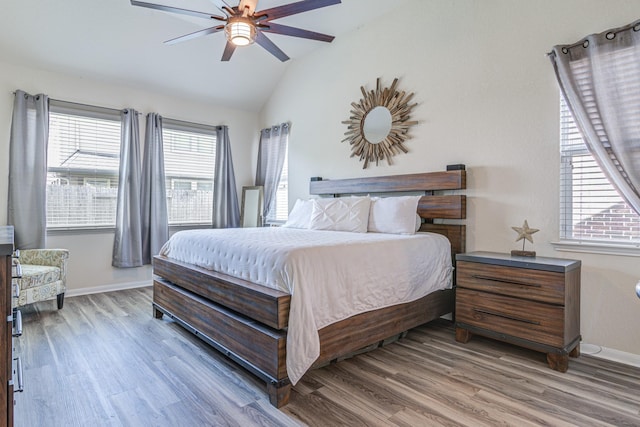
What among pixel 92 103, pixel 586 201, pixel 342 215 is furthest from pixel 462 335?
pixel 92 103

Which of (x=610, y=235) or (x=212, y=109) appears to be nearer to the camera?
(x=610, y=235)

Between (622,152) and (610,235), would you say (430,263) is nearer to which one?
(610,235)

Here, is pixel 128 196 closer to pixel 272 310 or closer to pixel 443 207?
pixel 272 310

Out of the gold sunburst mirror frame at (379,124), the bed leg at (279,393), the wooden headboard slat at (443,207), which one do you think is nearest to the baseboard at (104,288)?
the gold sunburst mirror frame at (379,124)

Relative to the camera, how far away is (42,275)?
3.46 m

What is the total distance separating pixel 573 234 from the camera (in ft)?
8.84

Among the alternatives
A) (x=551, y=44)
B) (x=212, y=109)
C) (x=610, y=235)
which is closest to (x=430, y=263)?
(x=610, y=235)

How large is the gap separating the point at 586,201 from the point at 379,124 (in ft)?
6.87

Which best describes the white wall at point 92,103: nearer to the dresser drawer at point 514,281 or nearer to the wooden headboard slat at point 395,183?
the wooden headboard slat at point 395,183

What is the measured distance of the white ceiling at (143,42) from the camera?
3648 mm

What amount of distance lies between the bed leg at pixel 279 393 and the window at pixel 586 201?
2320mm

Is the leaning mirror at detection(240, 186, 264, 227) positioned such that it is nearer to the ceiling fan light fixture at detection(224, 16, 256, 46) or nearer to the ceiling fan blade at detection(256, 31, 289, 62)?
the ceiling fan blade at detection(256, 31, 289, 62)

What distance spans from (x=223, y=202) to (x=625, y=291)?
4754 millimetres

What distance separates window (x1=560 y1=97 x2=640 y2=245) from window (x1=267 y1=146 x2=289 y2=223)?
11.7 feet
